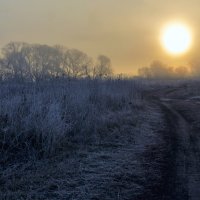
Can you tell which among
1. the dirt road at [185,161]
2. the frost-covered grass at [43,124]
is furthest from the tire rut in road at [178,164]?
the frost-covered grass at [43,124]

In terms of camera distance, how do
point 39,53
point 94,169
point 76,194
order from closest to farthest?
1. point 76,194
2. point 94,169
3. point 39,53

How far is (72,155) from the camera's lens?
10047 mm

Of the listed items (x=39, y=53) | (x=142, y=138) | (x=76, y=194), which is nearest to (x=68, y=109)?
(x=142, y=138)

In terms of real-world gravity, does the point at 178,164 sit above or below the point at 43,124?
below

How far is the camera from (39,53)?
76.2 m

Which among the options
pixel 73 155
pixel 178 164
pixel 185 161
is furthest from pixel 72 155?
pixel 185 161

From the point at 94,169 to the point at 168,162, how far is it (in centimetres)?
201

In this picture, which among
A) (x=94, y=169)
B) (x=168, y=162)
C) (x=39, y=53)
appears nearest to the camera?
(x=94, y=169)

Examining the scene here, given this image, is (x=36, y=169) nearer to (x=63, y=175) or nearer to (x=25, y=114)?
(x=63, y=175)

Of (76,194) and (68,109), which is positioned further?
(68,109)

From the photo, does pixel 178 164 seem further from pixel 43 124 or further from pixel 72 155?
pixel 43 124

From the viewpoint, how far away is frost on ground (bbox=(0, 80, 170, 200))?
7.51m

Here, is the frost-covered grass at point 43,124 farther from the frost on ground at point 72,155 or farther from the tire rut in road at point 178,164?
the tire rut in road at point 178,164

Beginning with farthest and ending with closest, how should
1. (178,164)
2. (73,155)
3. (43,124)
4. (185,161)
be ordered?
(73,155) < (43,124) < (185,161) < (178,164)
